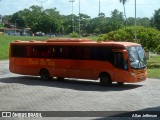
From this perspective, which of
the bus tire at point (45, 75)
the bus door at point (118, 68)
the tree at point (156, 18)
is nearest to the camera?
the bus door at point (118, 68)

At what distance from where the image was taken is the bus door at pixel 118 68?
20.1 meters

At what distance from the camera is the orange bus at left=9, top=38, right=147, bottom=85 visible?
20156mm

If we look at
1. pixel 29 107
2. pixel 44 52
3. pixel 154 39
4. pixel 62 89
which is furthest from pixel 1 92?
pixel 154 39

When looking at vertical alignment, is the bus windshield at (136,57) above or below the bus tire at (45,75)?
above

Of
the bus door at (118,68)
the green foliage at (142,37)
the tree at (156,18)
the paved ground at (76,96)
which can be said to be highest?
the tree at (156,18)

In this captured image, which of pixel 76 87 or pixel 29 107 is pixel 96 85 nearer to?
pixel 76 87

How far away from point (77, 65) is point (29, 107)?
8325 mm

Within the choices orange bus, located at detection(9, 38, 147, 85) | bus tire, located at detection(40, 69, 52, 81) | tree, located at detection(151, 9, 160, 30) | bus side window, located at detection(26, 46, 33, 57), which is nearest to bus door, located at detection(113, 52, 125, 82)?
orange bus, located at detection(9, 38, 147, 85)

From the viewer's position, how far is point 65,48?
22.9 m

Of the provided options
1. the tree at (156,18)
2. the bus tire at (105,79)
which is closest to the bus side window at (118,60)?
the bus tire at (105,79)

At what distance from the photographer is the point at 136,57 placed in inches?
803

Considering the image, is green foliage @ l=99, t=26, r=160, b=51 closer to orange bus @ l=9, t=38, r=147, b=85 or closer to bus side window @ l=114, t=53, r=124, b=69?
orange bus @ l=9, t=38, r=147, b=85

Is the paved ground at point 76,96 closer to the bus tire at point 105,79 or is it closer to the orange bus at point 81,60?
the bus tire at point 105,79

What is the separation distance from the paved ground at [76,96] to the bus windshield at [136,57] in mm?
1155
